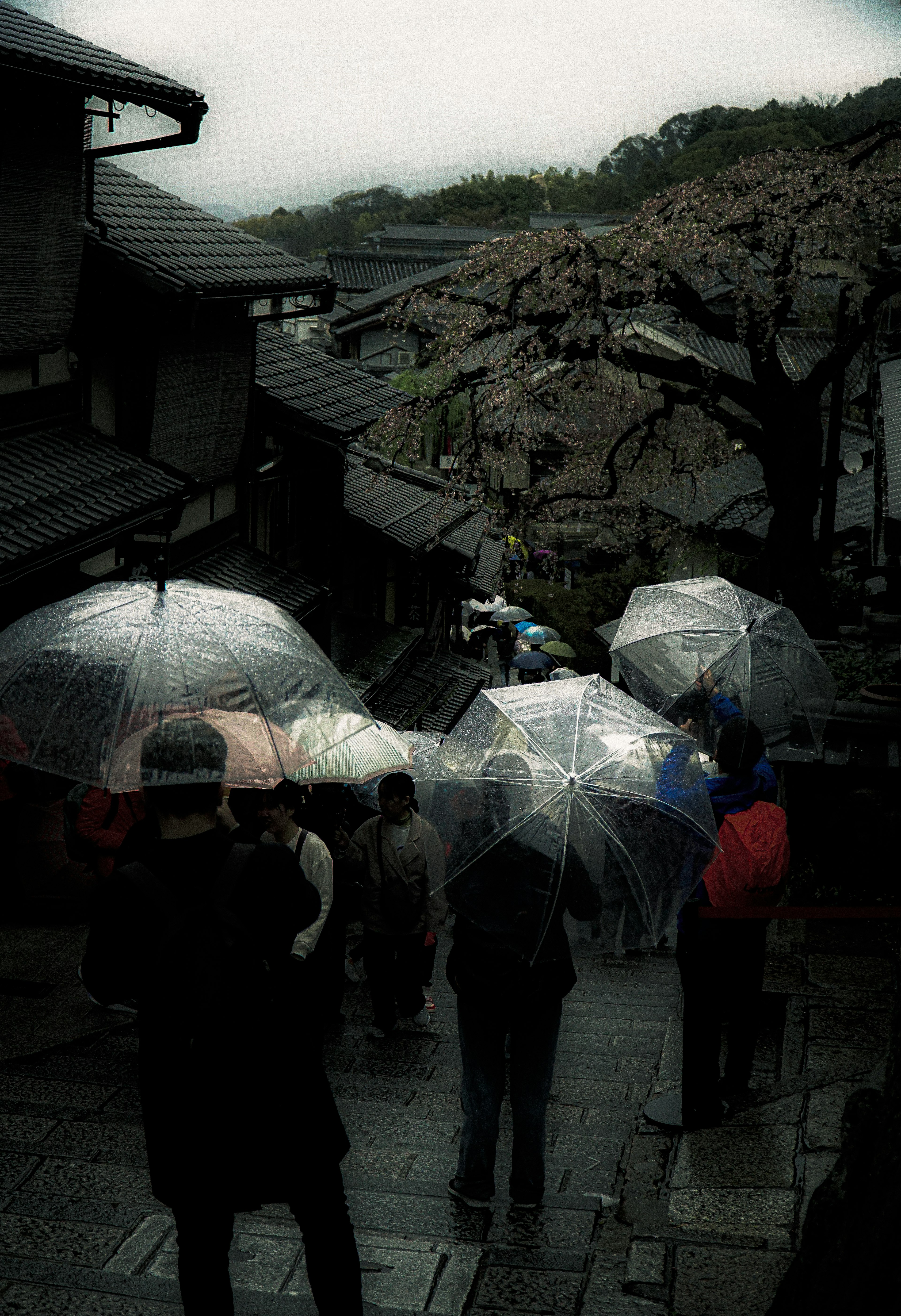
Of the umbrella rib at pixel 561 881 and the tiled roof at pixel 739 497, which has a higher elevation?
the umbrella rib at pixel 561 881

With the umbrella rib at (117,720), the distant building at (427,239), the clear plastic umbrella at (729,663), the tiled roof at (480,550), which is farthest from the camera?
the distant building at (427,239)

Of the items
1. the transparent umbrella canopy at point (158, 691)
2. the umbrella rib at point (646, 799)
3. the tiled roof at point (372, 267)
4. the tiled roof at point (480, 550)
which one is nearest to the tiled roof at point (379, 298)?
the tiled roof at point (372, 267)

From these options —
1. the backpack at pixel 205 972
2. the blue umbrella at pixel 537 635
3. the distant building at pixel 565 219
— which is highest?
the distant building at pixel 565 219

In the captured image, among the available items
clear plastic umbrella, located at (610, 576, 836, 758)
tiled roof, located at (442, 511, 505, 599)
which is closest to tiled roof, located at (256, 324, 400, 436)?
tiled roof, located at (442, 511, 505, 599)

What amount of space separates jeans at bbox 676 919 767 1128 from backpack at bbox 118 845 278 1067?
2782 mm

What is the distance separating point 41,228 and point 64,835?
4799mm

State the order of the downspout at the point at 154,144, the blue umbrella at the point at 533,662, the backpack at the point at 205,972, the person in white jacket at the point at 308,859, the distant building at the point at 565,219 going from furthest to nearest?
the distant building at the point at 565,219, the blue umbrella at the point at 533,662, the downspout at the point at 154,144, the person in white jacket at the point at 308,859, the backpack at the point at 205,972

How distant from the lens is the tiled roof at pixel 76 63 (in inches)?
323

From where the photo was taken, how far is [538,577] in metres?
46.8

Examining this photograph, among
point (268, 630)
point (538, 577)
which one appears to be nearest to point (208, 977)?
point (268, 630)

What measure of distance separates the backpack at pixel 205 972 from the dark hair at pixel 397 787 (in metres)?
3.73

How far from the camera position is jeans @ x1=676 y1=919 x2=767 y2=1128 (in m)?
5.38

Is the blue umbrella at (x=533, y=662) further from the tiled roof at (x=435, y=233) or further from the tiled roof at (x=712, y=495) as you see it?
the tiled roof at (x=435, y=233)

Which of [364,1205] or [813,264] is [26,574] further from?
[813,264]
